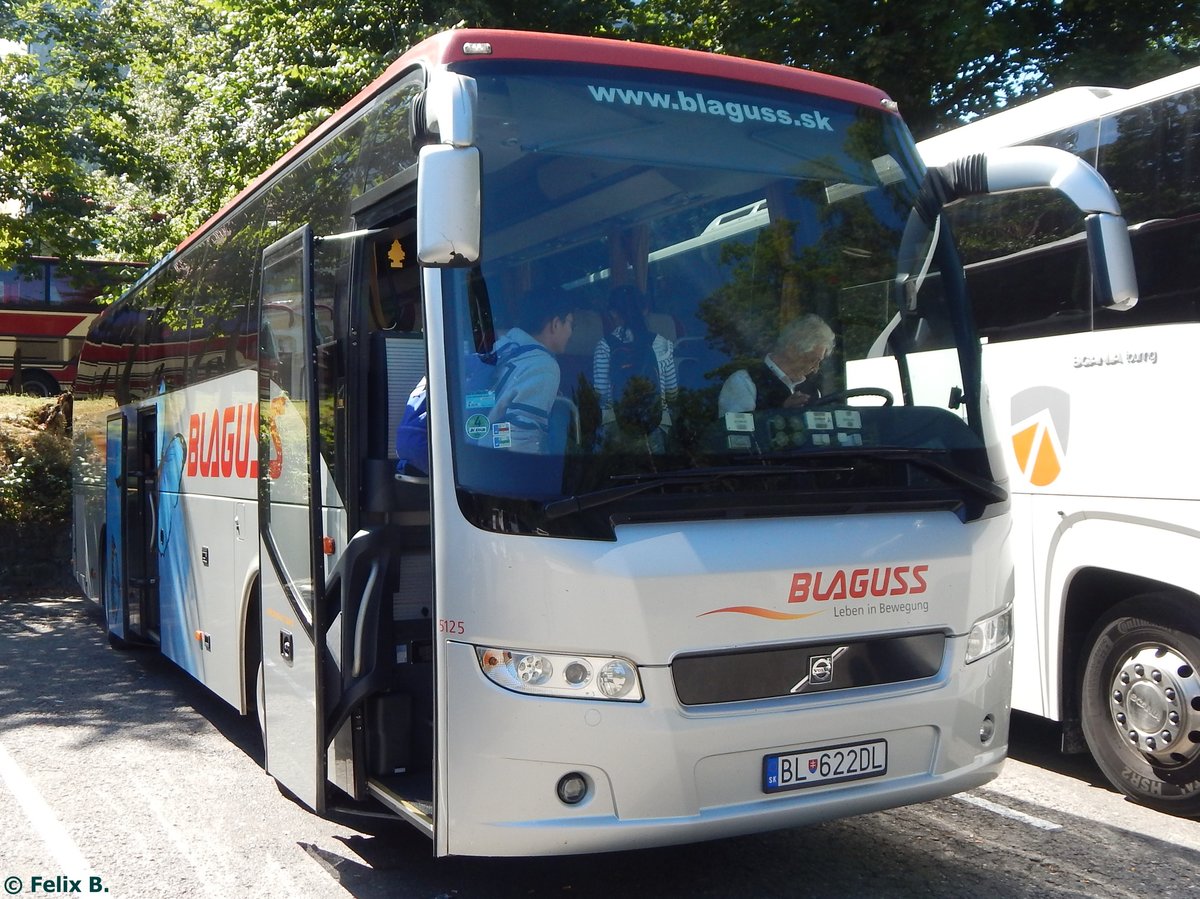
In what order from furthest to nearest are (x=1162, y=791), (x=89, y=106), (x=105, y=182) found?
(x=105, y=182) → (x=89, y=106) → (x=1162, y=791)

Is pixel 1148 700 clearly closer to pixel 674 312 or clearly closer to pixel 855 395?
pixel 855 395

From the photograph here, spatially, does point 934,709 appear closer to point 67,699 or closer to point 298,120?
point 67,699

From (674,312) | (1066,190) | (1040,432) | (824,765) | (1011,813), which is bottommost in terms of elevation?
(1011,813)

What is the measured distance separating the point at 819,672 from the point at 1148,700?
2.36 meters

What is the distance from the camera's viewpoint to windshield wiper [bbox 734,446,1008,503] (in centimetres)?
424

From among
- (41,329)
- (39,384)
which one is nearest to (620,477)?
(41,329)

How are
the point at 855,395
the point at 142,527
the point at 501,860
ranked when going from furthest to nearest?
the point at 142,527, the point at 501,860, the point at 855,395

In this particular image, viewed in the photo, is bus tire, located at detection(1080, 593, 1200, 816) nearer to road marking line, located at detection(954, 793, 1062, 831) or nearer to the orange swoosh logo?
road marking line, located at detection(954, 793, 1062, 831)

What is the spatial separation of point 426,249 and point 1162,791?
429 cm

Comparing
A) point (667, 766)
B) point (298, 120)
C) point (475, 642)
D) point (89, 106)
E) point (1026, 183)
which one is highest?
point (89, 106)

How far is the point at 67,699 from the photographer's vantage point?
855cm

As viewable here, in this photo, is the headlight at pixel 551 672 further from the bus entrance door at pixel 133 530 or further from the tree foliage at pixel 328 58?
the tree foliage at pixel 328 58

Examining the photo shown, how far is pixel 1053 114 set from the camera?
6805mm

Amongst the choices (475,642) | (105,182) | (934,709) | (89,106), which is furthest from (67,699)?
(105,182)
